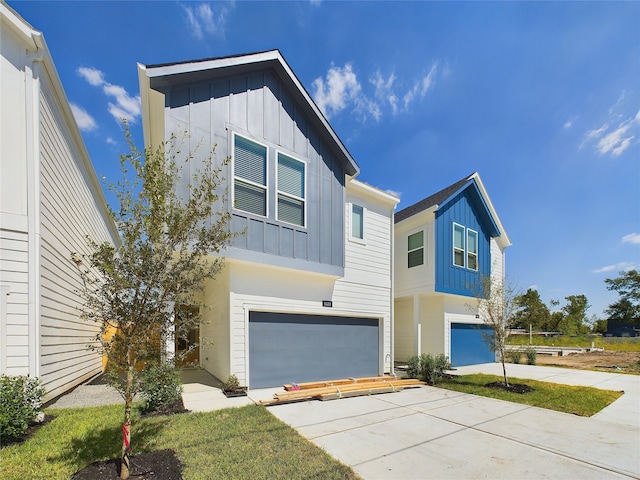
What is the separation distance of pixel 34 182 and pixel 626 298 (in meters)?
60.6

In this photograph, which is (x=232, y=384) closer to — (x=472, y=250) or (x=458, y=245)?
(x=458, y=245)

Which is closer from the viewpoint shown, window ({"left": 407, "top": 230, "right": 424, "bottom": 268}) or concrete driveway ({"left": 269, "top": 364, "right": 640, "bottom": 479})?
concrete driveway ({"left": 269, "top": 364, "right": 640, "bottom": 479})

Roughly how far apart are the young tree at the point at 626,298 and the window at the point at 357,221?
49998 millimetres

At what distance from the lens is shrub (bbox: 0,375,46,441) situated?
13.9ft

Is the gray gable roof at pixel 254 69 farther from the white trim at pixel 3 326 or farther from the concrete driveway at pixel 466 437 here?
the concrete driveway at pixel 466 437

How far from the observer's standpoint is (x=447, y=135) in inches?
500

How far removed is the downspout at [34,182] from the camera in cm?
536

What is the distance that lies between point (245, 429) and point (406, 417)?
3.13 meters

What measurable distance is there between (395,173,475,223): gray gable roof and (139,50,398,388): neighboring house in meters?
4.50

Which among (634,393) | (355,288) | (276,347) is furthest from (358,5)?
(634,393)

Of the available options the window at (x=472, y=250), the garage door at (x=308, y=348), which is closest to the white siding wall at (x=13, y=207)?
the garage door at (x=308, y=348)

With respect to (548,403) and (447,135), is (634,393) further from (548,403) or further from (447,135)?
(447,135)

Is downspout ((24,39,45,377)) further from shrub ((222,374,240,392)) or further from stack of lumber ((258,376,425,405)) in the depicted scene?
stack of lumber ((258,376,425,405))

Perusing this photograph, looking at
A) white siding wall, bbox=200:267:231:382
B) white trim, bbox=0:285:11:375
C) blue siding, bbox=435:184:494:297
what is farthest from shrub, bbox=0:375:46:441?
blue siding, bbox=435:184:494:297
